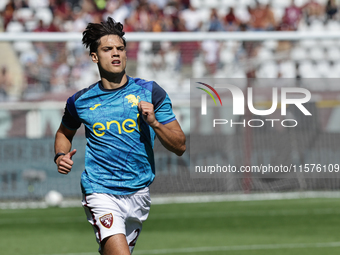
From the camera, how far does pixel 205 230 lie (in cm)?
904

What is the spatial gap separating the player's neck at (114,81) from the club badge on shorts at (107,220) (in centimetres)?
96

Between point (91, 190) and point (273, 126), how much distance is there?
8086 mm

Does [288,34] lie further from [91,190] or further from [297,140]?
[91,190]

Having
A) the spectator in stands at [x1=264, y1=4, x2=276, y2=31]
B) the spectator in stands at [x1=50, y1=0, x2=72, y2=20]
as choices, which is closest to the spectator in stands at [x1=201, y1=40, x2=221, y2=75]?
the spectator in stands at [x1=264, y1=4, x2=276, y2=31]

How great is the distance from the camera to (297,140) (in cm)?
1220

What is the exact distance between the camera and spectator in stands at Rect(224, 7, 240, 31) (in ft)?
51.9

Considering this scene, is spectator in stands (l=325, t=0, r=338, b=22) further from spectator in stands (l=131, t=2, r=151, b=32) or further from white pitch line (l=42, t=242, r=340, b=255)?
white pitch line (l=42, t=242, r=340, b=255)

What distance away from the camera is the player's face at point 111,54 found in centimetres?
448

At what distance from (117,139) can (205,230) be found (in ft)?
15.9

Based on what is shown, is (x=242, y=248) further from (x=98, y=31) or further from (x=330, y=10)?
(x=330, y=10)

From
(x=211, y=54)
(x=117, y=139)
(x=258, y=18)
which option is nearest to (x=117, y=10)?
(x=258, y=18)

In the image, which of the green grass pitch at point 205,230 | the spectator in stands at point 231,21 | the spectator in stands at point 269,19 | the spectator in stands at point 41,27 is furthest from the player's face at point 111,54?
the spectator in stands at point 269,19

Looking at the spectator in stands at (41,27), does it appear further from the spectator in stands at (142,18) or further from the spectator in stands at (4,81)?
the spectator in stands at (4,81)

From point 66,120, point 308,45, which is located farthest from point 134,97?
point 308,45
